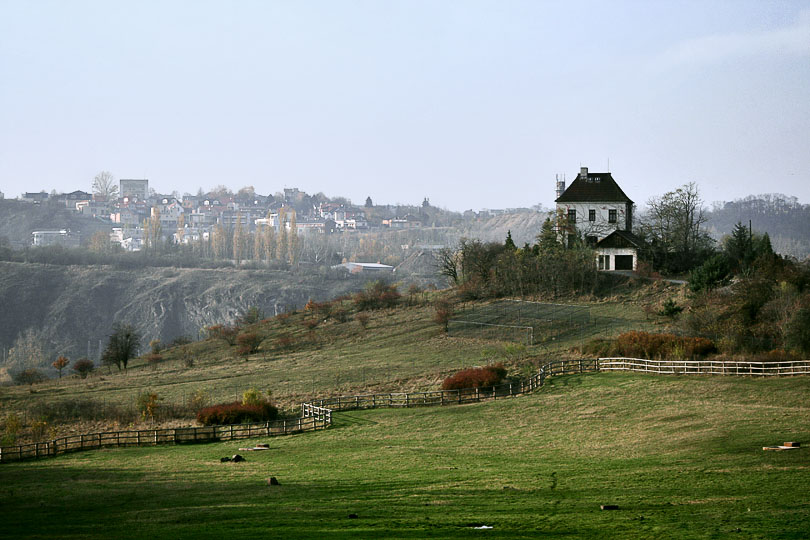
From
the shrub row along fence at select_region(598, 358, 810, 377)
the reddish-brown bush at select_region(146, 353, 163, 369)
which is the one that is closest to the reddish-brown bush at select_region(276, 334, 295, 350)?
the reddish-brown bush at select_region(146, 353, 163, 369)

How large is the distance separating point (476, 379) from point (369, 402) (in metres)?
5.90

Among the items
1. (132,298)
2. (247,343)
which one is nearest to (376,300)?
(247,343)

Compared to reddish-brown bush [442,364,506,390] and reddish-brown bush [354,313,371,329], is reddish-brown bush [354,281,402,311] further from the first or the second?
reddish-brown bush [442,364,506,390]

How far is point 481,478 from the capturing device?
20.8m

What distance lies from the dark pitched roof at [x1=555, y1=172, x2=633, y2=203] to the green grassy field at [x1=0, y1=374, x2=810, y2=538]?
140 ft

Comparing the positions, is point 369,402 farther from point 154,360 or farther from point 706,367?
point 154,360

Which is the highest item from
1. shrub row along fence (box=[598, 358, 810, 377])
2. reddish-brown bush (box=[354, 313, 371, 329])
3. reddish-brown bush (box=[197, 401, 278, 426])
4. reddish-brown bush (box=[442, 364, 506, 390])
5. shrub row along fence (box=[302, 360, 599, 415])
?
shrub row along fence (box=[598, 358, 810, 377])

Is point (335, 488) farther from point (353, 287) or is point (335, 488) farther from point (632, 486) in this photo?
point (353, 287)

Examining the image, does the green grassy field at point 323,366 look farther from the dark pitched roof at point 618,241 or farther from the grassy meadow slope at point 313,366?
the dark pitched roof at point 618,241

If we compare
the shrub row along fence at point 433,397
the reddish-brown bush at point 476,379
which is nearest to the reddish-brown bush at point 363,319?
the reddish-brown bush at point 476,379

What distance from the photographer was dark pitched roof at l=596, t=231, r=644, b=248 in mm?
71875

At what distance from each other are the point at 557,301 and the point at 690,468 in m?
48.2

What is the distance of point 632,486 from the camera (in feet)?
60.3

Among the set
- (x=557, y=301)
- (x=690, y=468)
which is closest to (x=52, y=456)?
(x=690, y=468)
